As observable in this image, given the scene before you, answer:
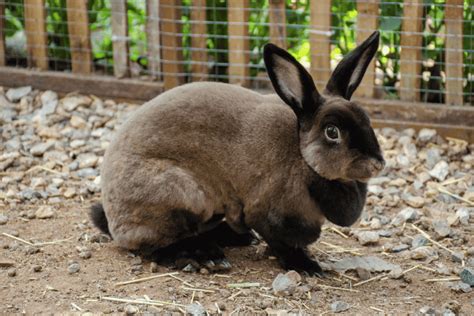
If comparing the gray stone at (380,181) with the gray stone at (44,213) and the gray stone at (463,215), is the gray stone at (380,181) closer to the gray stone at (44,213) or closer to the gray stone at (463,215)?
the gray stone at (463,215)

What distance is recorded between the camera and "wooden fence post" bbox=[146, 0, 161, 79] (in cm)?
714

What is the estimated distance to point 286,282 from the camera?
448cm

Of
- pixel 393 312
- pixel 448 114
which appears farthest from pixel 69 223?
pixel 448 114

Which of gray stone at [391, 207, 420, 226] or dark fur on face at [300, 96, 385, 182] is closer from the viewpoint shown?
dark fur on face at [300, 96, 385, 182]

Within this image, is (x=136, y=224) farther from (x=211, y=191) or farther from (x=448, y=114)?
(x=448, y=114)

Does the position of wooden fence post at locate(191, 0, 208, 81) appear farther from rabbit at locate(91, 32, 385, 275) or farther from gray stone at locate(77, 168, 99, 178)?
rabbit at locate(91, 32, 385, 275)

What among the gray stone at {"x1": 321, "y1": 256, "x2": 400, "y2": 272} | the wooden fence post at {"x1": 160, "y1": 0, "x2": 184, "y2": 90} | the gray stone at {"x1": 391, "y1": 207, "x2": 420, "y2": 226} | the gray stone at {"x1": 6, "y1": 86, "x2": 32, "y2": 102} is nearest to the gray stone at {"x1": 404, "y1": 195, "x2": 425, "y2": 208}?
the gray stone at {"x1": 391, "y1": 207, "x2": 420, "y2": 226}

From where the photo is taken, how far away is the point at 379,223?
557 cm

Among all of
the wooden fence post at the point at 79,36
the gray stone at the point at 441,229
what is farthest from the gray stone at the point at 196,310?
the wooden fence post at the point at 79,36

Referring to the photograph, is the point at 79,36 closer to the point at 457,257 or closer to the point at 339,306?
the point at 457,257

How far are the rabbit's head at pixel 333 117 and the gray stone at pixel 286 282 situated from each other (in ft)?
1.75

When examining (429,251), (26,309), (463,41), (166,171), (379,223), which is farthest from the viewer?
(463,41)

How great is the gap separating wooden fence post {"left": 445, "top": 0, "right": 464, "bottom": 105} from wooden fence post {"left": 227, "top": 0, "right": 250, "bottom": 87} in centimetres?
153

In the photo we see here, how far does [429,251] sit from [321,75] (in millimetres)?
2153
